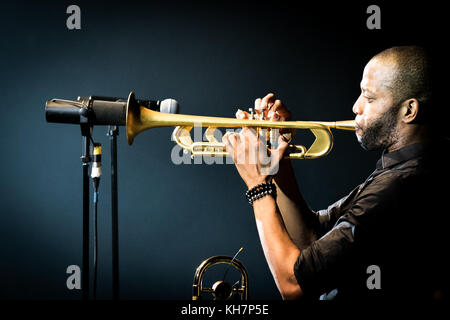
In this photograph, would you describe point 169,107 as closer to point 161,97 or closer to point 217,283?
point 217,283

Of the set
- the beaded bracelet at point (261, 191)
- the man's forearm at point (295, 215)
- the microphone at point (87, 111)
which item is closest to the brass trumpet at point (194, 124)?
the microphone at point (87, 111)

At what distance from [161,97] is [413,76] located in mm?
2038

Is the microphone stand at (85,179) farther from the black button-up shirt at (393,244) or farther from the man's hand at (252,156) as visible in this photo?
the black button-up shirt at (393,244)

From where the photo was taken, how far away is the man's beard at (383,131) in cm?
114

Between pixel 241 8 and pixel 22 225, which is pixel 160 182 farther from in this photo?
pixel 241 8

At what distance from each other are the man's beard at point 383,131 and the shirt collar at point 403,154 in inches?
1.8

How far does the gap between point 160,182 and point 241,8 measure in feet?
5.21

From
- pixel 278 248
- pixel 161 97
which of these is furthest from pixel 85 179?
pixel 161 97

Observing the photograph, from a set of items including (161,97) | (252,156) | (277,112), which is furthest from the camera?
(161,97)

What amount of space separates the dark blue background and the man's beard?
174 centimetres

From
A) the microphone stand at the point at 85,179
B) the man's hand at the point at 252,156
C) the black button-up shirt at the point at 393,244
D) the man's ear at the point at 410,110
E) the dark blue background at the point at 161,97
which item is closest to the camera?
the black button-up shirt at the point at 393,244

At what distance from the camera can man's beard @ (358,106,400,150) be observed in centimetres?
114

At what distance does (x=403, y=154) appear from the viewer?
1104mm

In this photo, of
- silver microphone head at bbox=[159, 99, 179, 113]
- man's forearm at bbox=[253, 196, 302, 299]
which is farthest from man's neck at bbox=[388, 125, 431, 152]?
silver microphone head at bbox=[159, 99, 179, 113]
